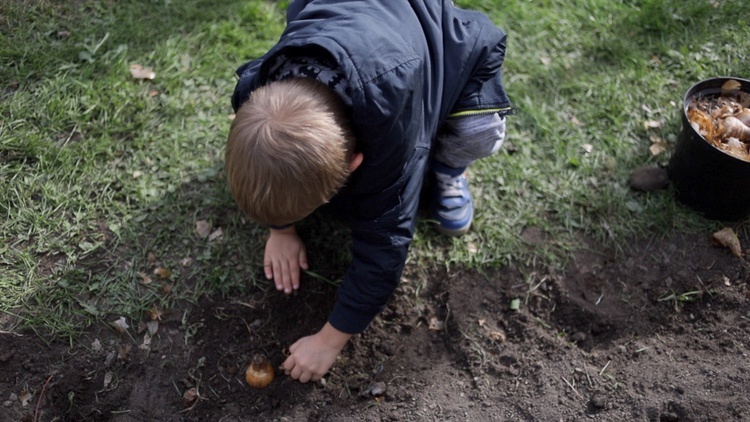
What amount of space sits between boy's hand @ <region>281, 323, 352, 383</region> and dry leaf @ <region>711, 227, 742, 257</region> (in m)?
1.74

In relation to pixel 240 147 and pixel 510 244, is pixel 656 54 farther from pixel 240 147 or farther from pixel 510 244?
pixel 240 147

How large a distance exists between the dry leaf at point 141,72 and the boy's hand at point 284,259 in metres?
1.22

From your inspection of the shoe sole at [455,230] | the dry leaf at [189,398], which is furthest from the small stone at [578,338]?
the dry leaf at [189,398]

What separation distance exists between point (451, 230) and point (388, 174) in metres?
0.88

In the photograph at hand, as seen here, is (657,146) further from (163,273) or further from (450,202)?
(163,273)

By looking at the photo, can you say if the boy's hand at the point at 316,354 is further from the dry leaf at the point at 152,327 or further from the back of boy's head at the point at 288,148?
the back of boy's head at the point at 288,148

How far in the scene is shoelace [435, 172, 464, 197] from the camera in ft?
9.32

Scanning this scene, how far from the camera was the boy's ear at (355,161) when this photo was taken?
1941 mm

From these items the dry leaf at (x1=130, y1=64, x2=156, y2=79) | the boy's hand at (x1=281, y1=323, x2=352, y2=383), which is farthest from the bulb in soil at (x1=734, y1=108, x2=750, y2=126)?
the dry leaf at (x1=130, y1=64, x2=156, y2=79)

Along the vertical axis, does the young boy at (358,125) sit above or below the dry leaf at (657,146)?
above

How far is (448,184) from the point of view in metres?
2.85

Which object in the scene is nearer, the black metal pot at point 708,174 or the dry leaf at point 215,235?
the black metal pot at point 708,174

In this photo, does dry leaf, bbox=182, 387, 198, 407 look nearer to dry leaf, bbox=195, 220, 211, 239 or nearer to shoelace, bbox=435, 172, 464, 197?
dry leaf, bbox=195, 220, 211, 239

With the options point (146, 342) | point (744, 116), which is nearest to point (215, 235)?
point (146, 342)
